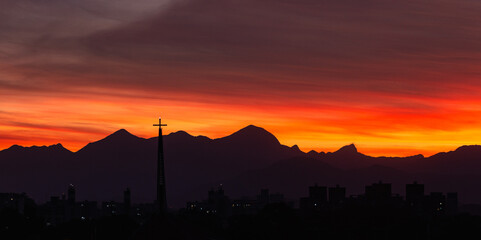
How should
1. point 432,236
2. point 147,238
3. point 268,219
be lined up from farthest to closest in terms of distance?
point 432,236, point 268,219, point 147,238

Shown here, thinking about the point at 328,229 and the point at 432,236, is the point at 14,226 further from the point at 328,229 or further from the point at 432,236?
the point at 432,236

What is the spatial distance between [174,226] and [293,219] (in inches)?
2447

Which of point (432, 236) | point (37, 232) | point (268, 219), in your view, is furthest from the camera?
point (37, 232)

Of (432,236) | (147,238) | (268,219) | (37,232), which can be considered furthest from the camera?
(37,232)

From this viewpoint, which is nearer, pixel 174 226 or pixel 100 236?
pixel 174 226

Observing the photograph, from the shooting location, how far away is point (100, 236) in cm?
18962

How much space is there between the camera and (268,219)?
16075 centimetres

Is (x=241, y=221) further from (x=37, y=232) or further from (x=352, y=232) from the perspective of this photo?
(x=37, y=232)

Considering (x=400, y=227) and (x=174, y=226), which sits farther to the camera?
(x=400, y=227)

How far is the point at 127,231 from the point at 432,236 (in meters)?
61.4

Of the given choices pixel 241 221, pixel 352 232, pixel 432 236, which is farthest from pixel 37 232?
pixel 432 236

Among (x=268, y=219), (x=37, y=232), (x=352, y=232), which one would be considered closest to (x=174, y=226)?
(x=268, y=219)

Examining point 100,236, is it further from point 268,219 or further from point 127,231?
point 268,219

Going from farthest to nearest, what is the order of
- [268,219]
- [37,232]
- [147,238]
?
1. [37,232]
2. [268,219]
3. [147,238]
